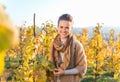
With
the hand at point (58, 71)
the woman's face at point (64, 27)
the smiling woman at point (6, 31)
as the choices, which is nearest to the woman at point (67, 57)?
the hand at point (58, 71)

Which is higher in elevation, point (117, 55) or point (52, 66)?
point (52, 66)

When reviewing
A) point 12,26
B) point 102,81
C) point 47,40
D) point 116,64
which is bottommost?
point 102,81

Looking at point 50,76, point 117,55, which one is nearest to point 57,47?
point 50,76

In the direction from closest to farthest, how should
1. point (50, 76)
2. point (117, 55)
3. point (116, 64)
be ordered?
point (50, 76)
point (116, 64)
point (117, 55)

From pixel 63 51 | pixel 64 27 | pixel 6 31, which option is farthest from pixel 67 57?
pixel 6 31

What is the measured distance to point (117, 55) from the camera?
1176cm

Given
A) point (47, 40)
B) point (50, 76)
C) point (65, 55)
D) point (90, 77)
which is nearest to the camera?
point (50, 76)

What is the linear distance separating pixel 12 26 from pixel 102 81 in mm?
12074

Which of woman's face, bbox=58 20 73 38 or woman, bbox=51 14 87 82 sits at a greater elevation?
woman's face, bbox=58 20 73 38

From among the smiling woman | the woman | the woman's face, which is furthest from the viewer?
the woman

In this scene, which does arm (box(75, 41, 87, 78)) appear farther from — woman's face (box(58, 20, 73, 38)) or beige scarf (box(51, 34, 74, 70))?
woman's face (box(58, 20, 73, 38))

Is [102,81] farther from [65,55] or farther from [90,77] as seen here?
[65,55]

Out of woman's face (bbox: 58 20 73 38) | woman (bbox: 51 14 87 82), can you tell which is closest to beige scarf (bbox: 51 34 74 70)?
woman (bbox: 51 14 87 82)

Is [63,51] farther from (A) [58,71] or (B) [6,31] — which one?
(B) [6,31]
